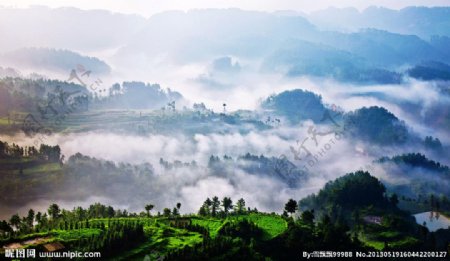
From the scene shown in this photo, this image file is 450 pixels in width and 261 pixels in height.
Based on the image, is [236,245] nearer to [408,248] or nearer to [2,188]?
[408,248]

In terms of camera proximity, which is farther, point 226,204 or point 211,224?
point 226,204

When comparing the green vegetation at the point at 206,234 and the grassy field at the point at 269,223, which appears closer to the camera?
the green vegetation at the point at 206,234

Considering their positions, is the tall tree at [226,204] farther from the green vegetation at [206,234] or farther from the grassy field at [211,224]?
the grassy field at [211,224]

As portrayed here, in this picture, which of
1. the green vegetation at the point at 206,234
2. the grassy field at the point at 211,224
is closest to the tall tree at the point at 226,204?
the green vegetation at the point at 206,234

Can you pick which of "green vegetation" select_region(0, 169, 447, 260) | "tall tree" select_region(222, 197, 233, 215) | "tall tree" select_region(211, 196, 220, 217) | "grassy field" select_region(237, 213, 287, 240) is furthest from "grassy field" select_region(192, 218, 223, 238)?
"tall tree" select_region(222, 197, 233, 215)

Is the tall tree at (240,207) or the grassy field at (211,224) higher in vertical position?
the tall tree at (240,207)

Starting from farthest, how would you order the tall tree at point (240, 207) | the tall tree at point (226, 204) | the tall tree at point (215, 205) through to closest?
1. the tall tree at point (240, 207)
2. the tall tree at point (215, 205)
3. the tall tree at point (226, 204)

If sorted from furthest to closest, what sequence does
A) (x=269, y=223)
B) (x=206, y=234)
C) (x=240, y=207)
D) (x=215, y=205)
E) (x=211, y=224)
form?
(x=240, y=207), (x=215, y=205), (x=269, y=223), (x=211, y=224), (x=206, y=234)

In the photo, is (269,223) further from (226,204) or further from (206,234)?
(206,234)

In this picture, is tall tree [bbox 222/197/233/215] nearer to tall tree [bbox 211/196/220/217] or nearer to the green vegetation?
the green vegetation

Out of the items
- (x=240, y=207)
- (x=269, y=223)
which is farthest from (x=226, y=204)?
(x=269, y=223)

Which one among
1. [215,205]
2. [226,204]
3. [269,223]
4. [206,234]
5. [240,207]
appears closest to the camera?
[206,234]

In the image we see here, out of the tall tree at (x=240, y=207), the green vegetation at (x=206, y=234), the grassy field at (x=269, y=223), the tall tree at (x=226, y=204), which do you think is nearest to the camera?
the green vegetation at (x=206, y=234)

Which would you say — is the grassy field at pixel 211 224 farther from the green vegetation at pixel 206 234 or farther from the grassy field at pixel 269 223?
the grassy field at pixel 269 223
